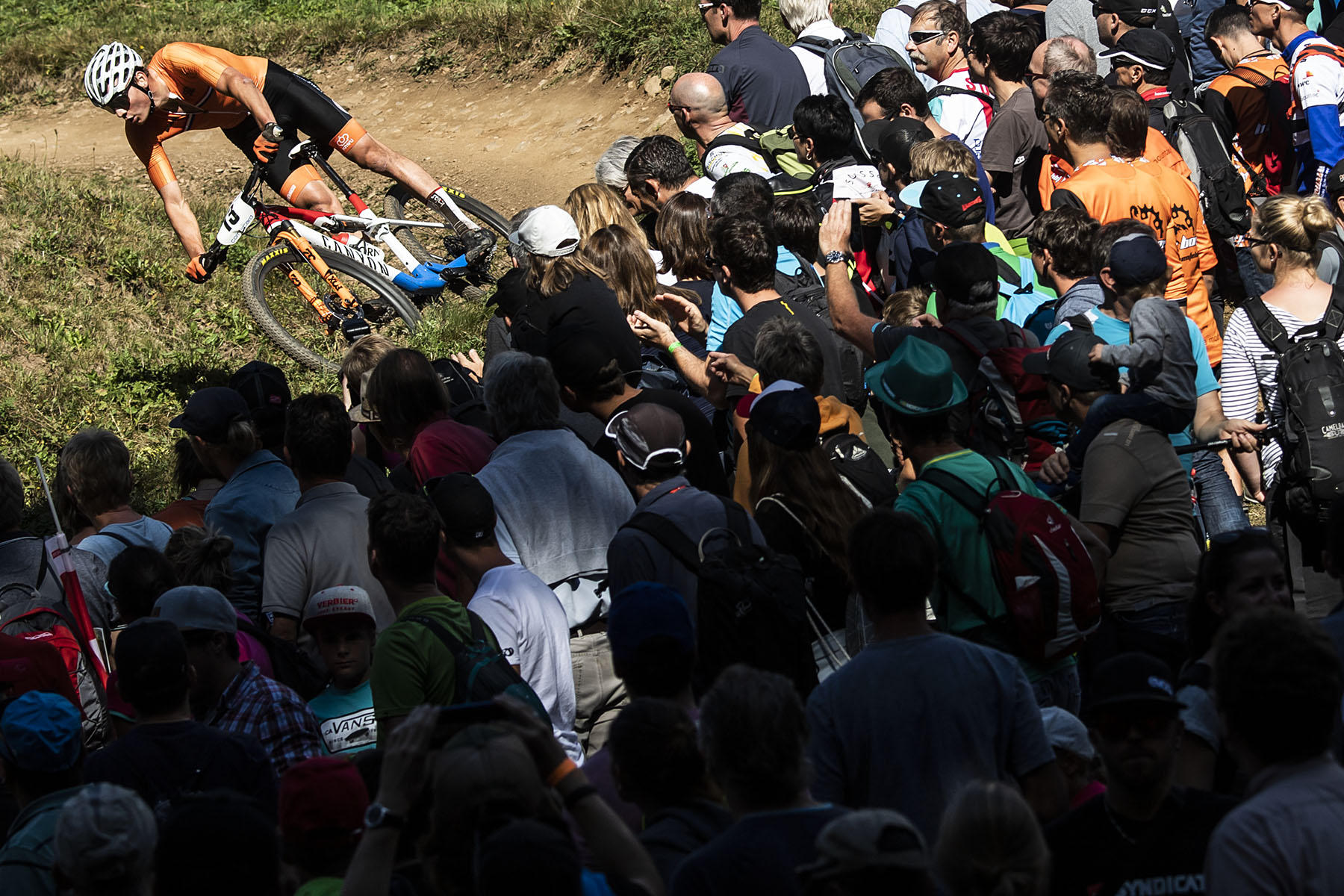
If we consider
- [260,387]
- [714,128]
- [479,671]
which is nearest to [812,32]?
[714,128]

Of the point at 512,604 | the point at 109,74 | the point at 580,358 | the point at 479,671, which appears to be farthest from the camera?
the point at 109,74

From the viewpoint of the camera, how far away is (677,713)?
2859mm

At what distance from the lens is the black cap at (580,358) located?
16.0 feet

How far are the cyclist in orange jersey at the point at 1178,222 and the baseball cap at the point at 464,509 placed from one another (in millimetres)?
3690

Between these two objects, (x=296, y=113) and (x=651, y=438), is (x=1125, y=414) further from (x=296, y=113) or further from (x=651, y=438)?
(x=296, y=113)

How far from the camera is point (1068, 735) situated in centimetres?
339

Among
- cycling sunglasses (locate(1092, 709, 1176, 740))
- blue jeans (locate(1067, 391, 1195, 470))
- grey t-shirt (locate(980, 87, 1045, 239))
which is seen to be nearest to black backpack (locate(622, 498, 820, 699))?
cycling sunglasses (locate(1092, 709, 1176, 740))

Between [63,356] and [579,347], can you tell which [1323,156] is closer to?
[579,347]

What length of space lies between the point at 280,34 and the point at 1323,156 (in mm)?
12959

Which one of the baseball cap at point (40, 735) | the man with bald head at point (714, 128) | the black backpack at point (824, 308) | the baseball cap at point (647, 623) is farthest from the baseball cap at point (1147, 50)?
the baseball cap at point (40, 735)

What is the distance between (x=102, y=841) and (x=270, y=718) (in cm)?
109

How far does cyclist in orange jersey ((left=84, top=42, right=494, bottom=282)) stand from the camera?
30.3 ft

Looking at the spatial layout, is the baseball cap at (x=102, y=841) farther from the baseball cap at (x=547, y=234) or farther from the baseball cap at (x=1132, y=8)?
the baseball cap at (x=1132, y=8)

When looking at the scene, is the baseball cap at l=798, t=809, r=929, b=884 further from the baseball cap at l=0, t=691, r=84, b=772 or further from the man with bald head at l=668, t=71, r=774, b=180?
the man with bald head at l=668, t=71, r=774, b=180
